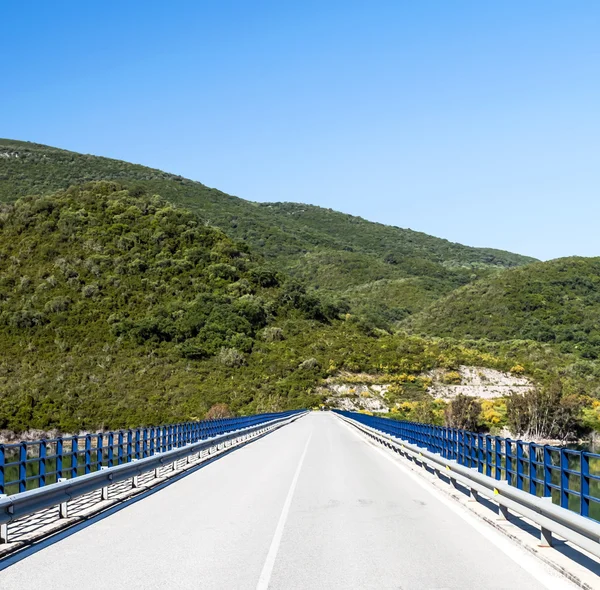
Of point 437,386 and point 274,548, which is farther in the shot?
point 437,386

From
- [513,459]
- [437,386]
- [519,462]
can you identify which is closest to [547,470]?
[519,462]

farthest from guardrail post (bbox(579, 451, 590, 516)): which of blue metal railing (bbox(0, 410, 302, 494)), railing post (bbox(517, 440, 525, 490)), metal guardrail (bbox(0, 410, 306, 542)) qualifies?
blue metal railing (bbox(0, 410, 302, 494))

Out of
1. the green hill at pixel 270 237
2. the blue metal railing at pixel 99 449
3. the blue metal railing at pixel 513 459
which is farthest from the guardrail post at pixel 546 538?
the green hill at pixel 270 237

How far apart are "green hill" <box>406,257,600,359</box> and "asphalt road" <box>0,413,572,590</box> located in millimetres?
101627

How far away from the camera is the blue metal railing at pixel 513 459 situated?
9.20 metres

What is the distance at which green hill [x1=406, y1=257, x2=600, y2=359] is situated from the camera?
116 m

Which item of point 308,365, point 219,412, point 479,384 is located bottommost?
point 219,412

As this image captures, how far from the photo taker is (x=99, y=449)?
15.9m

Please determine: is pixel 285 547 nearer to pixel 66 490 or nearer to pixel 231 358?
pixel 66 490

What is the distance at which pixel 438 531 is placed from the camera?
35.4ft

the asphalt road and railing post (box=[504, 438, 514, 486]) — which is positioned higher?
railing post (box=[504, 438, 514, 486])

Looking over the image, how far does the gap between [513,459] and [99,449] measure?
792 cm

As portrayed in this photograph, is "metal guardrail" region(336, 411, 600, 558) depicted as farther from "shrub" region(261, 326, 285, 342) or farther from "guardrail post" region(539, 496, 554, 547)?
"shrub" region(261, 326, 285, 342)

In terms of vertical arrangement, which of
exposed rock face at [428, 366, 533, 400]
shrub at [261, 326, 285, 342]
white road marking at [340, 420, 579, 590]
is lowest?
white road marking at [340, 420, 579, 590]
